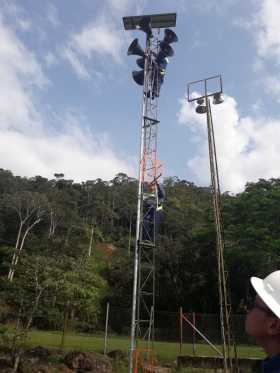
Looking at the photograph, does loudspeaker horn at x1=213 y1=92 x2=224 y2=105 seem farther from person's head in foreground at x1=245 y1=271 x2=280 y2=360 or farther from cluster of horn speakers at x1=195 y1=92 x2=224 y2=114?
person's head in foreground at x1=245 y1=271 x2=280 y2=360

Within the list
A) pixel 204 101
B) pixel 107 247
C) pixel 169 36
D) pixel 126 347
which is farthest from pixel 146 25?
pixel 107 247

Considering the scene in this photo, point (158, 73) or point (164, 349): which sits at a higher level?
point (158, 73)

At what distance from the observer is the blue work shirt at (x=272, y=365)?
4.98 feet

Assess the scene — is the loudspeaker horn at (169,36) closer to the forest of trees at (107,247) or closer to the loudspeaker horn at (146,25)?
the loudspeaker horn at (146,25)

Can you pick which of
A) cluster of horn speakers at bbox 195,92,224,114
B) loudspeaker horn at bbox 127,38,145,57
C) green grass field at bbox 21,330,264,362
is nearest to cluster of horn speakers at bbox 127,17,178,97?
loudspeaker horn at bbox 127,38,145,57

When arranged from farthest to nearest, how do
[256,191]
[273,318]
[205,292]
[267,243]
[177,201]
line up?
[177,201]
[205,292]
[256,191]
[267,243]
[273,318]

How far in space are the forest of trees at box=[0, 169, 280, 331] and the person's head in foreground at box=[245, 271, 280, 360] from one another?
13116 millimetres

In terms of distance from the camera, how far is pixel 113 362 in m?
14.5

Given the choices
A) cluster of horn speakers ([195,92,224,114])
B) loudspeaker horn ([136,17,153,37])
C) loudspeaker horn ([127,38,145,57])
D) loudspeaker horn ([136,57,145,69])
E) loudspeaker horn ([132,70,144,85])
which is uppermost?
loudspeaker horn ([136,17,153,37])

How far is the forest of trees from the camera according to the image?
14742 mm

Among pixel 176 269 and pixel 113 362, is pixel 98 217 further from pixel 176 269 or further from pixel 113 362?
pixel 113 362

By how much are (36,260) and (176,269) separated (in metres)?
22.3

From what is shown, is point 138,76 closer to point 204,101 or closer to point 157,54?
point 157,54

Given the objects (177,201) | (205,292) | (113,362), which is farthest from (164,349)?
(177,201)
